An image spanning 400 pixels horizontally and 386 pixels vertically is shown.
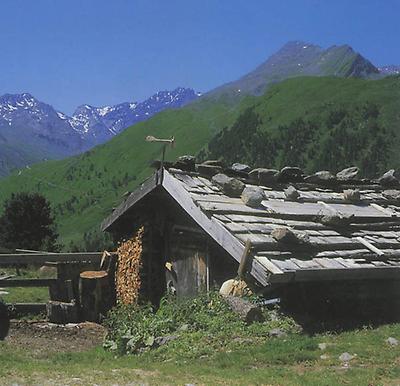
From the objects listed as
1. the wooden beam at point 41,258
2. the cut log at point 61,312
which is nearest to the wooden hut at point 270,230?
the wooden beam at point 41,258

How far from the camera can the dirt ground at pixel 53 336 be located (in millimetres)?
13875

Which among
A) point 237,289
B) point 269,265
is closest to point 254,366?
point 269,265

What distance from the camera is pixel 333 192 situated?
15.4 m

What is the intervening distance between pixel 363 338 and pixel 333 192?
6.46m

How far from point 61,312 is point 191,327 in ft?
22.6

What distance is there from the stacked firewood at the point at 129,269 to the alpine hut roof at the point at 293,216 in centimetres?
91

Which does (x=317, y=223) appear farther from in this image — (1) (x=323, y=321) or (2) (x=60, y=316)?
(2) (x=60, y=316)

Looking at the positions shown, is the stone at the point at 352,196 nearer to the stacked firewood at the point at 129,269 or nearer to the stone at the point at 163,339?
the stacked firewood at the point at 129,269

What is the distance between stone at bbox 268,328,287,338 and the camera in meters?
9.61

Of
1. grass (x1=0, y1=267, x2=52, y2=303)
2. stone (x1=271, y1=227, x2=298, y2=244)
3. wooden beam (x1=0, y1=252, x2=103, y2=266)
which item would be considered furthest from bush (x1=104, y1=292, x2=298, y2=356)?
grass (x1=0, y1=267, x2=52, y2=303)

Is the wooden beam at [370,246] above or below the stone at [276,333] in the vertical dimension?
above

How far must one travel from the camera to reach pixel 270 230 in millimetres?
11234

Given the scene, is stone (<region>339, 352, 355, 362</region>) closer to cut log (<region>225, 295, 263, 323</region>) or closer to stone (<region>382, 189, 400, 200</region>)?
cut log (<region>225, 295, 263, 323</region>)

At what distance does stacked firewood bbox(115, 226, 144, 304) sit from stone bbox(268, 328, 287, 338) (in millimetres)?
6570
